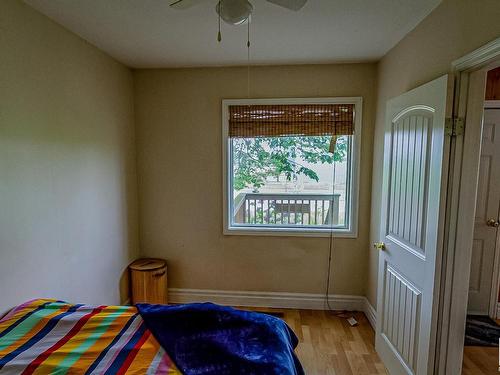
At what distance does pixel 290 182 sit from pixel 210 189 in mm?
846

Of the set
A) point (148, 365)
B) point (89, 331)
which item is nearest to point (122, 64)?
point (89, 331)

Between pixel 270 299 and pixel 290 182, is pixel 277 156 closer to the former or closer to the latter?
pixel 290 182

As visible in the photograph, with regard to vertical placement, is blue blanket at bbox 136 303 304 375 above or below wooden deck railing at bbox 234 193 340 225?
below

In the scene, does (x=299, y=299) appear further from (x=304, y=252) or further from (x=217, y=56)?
(x=217, y=56)

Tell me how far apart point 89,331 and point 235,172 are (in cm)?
191

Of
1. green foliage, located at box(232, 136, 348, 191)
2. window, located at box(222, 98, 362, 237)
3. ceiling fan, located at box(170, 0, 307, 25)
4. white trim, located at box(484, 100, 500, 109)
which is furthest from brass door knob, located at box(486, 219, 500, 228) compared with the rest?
ceiling fan, located at box(170, 0, 307, 25)

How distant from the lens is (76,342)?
1.39 m

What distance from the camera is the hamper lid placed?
2.79 metres

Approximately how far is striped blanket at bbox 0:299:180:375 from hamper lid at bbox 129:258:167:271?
1.09 meters

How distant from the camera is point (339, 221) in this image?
2.97 meters

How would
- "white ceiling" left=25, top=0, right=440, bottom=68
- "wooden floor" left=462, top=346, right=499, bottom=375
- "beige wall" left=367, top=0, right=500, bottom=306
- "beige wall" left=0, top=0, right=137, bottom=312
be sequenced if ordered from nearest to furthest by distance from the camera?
"beige wall" left=367, top=0, right=500, bottom=306 < "beige wall" left=0, top=0, right=137, bottom=312 < "white ceiling" left=25, top=0, right=440, bottom=68 < "wooden floor" left=462, top=346, right=499, bottom=375

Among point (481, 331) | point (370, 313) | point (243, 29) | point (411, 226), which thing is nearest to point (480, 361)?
point (481, 331)

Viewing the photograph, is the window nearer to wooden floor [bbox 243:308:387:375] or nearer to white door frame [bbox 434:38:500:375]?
wooden floor [bbox 243:308:387:375]

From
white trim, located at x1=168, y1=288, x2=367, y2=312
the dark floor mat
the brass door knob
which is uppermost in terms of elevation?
the brass door knob
